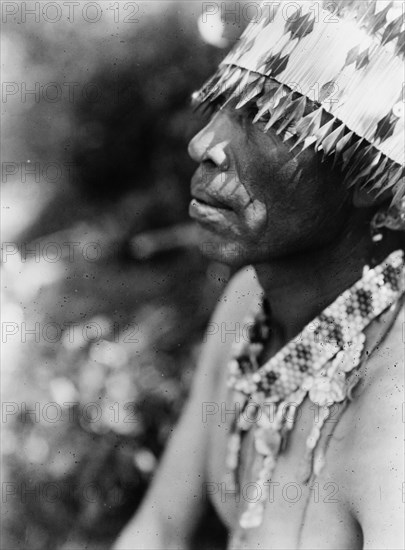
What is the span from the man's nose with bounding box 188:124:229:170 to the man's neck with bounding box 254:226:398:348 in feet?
0.69

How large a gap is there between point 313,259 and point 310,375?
193mm

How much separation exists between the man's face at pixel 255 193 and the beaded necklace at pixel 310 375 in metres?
0.12

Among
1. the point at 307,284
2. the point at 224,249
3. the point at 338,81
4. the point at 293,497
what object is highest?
the point at 338,81

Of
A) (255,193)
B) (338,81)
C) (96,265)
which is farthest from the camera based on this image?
(96,265)

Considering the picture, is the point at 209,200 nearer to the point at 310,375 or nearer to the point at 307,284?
the point at 307,284

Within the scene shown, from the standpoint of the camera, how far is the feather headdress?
1163 millimetres

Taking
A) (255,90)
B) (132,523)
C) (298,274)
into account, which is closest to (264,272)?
(298,274)

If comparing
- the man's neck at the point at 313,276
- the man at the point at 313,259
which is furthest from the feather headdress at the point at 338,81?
the man's neck at the point at 313,276

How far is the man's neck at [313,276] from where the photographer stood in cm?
135

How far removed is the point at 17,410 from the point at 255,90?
1010mm

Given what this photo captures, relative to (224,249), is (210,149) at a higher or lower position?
higher

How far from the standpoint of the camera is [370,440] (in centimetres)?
120

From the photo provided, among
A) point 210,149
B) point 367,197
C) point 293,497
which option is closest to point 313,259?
point 367,197

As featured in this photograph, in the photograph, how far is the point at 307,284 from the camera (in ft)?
4.57
